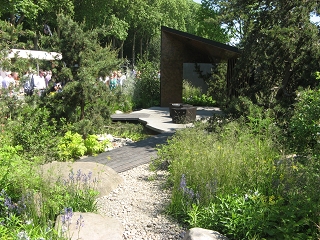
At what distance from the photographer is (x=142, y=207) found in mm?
4590

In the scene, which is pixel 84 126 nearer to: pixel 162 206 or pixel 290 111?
pixel 162 206

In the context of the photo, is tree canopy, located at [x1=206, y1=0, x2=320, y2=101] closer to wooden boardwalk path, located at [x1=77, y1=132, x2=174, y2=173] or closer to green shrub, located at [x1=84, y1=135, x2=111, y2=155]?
wooden boardwalk path, located at [x1=77, y1=132, x2=174, y2=173]

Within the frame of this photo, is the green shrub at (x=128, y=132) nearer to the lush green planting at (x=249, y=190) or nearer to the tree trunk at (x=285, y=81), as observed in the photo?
the tree trunk at (x=285, y=81)

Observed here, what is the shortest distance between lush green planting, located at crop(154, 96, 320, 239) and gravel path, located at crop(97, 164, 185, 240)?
21 cm

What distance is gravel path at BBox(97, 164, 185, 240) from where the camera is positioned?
3.93m

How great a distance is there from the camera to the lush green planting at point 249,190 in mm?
3352

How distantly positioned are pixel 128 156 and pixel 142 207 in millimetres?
2683

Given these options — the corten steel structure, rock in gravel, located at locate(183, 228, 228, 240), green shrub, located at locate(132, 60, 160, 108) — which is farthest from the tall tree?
green shrub, located at locate(132, 60, 160, 108)

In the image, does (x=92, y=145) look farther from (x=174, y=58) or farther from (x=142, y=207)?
(x=174, y=58)

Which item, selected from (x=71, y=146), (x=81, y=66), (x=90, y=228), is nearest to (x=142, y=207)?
(x=90, y=228)

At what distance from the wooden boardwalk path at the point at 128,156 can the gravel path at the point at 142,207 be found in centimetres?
54

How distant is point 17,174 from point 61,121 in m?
3.65

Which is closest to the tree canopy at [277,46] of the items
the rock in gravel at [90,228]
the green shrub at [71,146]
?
the green shrub at [71,146]

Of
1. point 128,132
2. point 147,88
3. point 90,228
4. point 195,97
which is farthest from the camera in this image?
point 195,97
